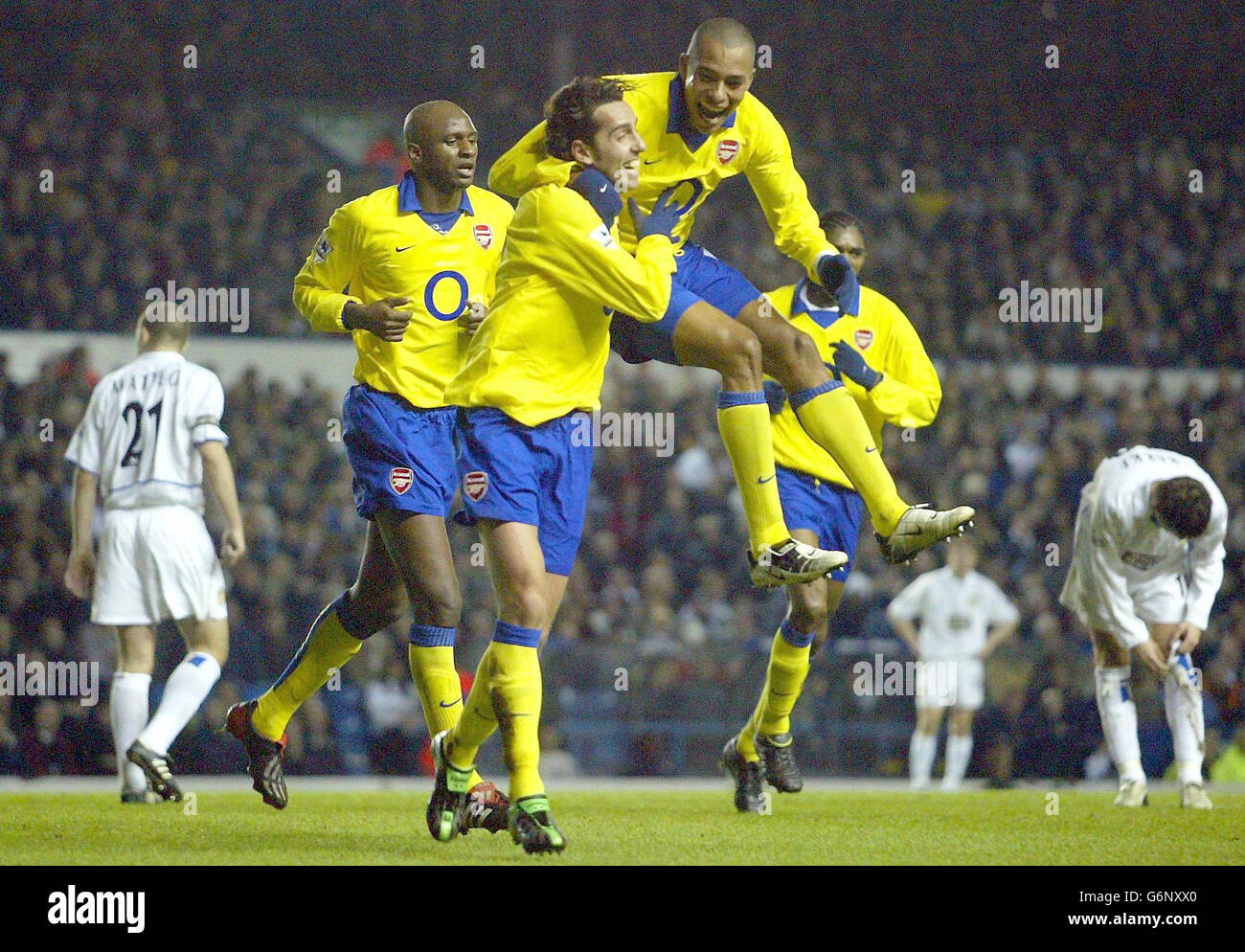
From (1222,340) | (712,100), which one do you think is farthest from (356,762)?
(1222,340)

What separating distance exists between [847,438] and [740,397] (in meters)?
0.45

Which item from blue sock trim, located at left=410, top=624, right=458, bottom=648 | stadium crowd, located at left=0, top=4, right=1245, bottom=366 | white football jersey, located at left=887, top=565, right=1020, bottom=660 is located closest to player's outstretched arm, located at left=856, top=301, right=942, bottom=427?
blue sock trim, located at left=410, top=624, right=458, bottom=648

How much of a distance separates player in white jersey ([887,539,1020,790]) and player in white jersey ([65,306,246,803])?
19.6 ft

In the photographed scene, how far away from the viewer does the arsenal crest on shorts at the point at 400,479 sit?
6141 mm

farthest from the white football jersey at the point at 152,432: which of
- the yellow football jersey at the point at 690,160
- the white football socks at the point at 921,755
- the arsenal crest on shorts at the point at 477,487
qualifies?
the white football socks at the point at 921,755

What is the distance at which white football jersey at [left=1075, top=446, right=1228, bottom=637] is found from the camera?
8.17m

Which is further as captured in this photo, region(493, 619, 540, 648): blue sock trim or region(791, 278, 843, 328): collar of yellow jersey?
region(791, 278, 843, 328): collar of yellow jersey

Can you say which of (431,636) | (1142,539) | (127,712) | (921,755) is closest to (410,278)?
(431,636)

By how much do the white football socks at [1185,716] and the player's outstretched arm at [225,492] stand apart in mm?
4856

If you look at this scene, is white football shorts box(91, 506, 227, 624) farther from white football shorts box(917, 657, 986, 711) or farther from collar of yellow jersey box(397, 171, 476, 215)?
white football shorts box(917, 657, 986, 711)

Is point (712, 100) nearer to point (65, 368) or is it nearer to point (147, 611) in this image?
point (147, 611)

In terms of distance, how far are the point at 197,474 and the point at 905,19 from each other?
44.1 feet

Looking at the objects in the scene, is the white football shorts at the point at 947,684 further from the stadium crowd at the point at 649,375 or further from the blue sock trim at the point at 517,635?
the blue sock trim at the point at 517,635

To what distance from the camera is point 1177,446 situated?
1428cm
